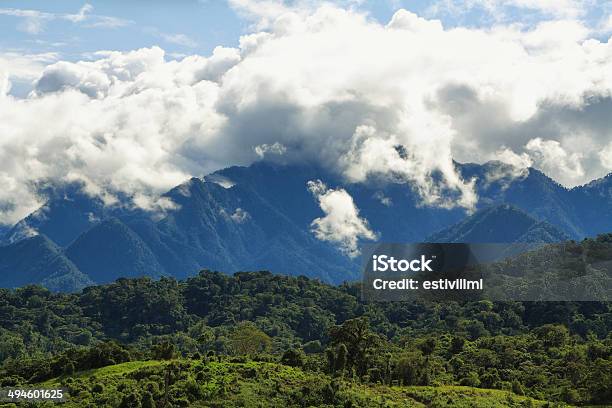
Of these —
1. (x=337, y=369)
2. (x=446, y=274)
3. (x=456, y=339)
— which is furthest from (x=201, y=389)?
(x=446, y=274)

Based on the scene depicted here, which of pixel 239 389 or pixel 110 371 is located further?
pixel 110 371

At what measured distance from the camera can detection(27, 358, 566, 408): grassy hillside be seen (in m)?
93.6

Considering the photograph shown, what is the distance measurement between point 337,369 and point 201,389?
25734 mm

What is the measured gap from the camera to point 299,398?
98188 millimetres

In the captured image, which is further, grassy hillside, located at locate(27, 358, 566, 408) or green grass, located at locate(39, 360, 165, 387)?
green grass, located at locate(39, 360, 165, 387)

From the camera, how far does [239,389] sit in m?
98.2

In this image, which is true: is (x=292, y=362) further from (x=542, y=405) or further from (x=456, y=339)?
(x=456, y=339)

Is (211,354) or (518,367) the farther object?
(518,367)

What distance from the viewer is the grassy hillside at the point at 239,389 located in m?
93.6

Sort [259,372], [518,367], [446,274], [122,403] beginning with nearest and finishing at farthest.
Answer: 1. [122,403]
2. [259,372]
3. [518,367]
4. [446,274]

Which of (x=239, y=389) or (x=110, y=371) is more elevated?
(x=110, y=371)

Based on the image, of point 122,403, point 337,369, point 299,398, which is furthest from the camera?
point 337,369

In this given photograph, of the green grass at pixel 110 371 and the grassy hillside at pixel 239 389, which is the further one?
the green grass at pixel 110 371

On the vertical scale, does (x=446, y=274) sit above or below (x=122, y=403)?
above
